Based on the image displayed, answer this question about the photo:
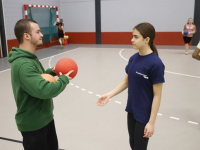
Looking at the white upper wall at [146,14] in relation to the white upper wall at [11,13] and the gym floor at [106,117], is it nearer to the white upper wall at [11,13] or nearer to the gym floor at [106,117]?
the white upper wall at [11,13]

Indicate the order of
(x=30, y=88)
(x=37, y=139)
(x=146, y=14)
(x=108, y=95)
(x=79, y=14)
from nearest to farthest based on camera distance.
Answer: (x=30, y=88) < (x=37, y=139) < (x=108, y=95) < (x=146, y=14) < (x=79, y=14)

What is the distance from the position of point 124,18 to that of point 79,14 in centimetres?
338

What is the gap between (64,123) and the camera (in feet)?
13.4

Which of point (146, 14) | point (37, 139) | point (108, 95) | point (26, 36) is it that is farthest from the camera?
point (146, 14)

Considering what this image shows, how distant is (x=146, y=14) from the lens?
46.3 ft

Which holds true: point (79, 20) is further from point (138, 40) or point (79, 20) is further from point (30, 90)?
point (30, 90)

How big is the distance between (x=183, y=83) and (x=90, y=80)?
107 inches

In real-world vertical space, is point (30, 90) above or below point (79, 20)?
below

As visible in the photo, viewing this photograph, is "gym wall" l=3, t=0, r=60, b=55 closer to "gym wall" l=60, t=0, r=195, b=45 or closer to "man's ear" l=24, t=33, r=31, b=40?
"gym wall" l=60, t=0, r=195, b=45

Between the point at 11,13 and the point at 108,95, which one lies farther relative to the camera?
the point at 11,13

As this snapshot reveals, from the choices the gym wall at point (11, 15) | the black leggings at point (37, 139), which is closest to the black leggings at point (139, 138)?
the black leggings at point (37, 139)

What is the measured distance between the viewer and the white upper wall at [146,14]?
13.4 m

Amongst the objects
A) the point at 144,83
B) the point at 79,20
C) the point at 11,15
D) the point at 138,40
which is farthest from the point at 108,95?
the point at 79,20

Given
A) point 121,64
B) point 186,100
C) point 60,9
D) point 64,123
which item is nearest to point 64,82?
point 64,123
